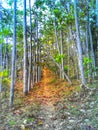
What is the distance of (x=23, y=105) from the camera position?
10344 mm

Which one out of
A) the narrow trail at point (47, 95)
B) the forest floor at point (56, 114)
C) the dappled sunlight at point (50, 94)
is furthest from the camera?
the dappled sunlight at point (50, 94)

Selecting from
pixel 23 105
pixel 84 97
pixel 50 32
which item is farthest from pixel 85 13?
pixel 23 105

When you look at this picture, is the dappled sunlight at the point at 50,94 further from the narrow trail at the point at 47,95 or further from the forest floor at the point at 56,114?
the forest floor at the point at 56,114

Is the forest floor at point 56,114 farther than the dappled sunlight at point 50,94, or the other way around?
the dappled sunlight at point 50,94

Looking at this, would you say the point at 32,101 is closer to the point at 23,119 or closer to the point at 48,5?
the point at 23,119

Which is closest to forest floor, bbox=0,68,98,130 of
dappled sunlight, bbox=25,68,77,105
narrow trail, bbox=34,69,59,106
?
narrow trail, bbox=34,69,59,106

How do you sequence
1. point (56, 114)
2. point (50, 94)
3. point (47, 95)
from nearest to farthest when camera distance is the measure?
1. point (56, 114)
2. point (47, 95)
3. point (50, 94)

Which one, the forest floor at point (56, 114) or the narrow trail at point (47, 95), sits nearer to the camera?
the forest floor at point (56, 114)

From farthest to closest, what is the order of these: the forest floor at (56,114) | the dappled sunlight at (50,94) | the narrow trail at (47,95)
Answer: the dappled sunlight at (50,94)
the narrow trail at (47,95)
the forest floor at (56,114)

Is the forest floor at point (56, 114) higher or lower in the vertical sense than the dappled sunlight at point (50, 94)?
lower

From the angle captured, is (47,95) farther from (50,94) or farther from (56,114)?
(56,114)

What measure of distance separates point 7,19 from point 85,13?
5871 mm

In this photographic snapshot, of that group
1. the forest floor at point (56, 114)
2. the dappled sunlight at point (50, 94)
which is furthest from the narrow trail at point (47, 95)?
the forest floor at point (56, 114)

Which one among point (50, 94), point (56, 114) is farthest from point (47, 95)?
point (56, 114)
